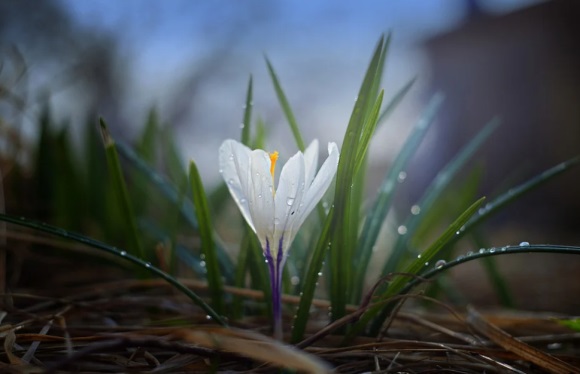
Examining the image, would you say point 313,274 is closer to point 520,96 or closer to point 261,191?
point 261,191

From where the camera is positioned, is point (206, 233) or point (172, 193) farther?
point (172, 193)

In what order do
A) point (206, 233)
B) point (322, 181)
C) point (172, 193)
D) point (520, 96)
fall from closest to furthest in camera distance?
1. point (322, 181)
2. point (206, 233)
3. point (172, 193)
4. point (520, 96)

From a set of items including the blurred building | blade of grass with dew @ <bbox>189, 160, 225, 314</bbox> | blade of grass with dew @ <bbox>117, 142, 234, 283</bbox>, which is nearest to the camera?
blade of grass with dew @ <bbox>189, 160, 225, 314</bbox>

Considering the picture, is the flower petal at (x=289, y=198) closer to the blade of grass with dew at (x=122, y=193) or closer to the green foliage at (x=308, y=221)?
the green foliage at (x=308, y=221)

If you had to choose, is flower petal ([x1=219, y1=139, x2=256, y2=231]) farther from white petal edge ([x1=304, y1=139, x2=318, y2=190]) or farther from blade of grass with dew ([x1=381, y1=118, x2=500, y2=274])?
blade of grass with dew ([x1=381, y1=118, x2=500, y2=274])

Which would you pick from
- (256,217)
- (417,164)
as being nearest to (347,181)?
(256,217)

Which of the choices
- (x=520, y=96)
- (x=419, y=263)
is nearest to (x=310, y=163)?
(x=419, y=263)

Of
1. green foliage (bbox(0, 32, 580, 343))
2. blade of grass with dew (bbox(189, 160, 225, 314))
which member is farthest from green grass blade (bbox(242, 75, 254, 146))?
blade of grass with dew (bbox(189, 160, 225, 314))

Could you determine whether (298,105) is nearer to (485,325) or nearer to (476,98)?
(476,98)
